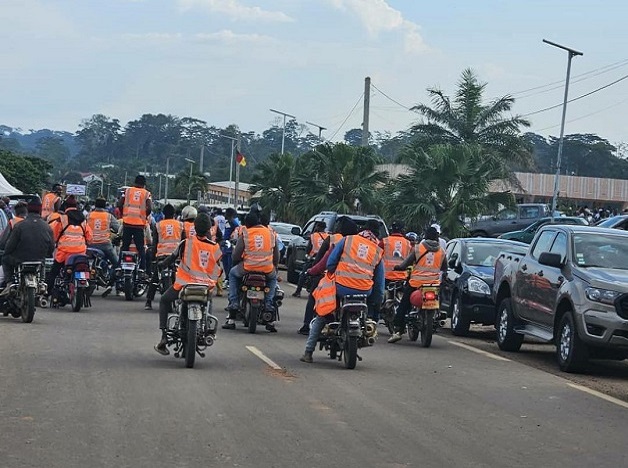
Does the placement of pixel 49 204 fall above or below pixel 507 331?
above

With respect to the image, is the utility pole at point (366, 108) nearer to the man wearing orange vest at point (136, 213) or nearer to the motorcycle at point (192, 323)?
the man wearing orange vest at point (136, 213)

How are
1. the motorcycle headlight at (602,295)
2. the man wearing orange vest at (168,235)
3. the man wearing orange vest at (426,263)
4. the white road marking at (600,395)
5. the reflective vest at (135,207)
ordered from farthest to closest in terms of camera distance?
the reflective vest at (135,207) → the man wearing orange vest at (168,235) → the man wearing orange vest at (426,263) → the motorcycle headlight at (602,295) → the white road marking at (600,395)

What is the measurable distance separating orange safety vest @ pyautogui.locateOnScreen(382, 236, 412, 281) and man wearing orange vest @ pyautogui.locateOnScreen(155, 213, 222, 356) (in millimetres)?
6065

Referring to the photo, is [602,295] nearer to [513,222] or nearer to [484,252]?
[484,252]

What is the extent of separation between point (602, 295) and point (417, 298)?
338 cm

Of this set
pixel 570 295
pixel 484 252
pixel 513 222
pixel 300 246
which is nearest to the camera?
pixel 570 295

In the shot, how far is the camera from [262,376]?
12.7 m

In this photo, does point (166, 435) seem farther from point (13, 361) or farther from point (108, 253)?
point (108, 253)

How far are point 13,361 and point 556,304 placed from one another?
7.30 m

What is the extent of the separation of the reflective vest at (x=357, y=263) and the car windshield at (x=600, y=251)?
327 centimetres

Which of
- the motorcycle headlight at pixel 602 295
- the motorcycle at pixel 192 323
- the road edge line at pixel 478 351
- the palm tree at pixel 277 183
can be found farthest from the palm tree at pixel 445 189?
the motorcycle at pixel 192 323

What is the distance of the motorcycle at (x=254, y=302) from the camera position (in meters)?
17.3

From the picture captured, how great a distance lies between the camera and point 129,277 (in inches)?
886

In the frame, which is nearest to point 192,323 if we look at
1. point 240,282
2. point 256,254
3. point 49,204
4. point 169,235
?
point 256,254
